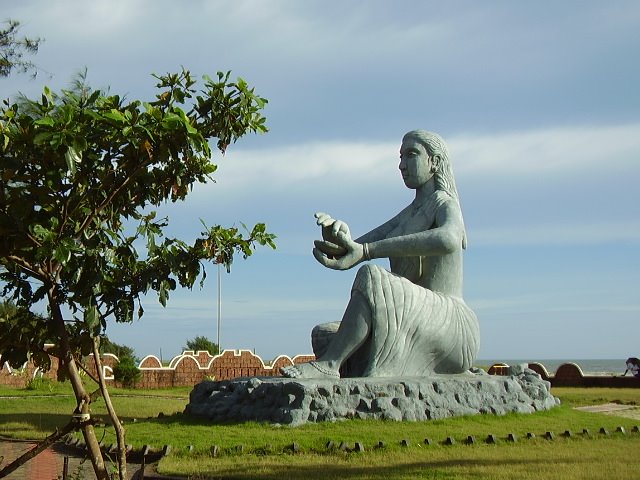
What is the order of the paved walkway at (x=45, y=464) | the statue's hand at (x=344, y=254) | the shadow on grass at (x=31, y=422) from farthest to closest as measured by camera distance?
the statue's hand at (x=344, y=254)
the shadow on grass at (x=31, y=422)
the paved walkway at (x=45, y=464)

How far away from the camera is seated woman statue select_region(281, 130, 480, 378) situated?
9875 millimetres

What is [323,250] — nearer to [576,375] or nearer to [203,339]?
[576,375]

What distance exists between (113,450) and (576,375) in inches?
729

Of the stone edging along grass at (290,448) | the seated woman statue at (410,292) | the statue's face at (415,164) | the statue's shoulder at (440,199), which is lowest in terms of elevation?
the stone edging along grass at (290,448)

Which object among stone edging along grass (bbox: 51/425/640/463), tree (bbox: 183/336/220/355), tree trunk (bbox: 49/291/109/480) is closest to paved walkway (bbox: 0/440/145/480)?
stone edging along grass (bbox: 51/425/640/463)

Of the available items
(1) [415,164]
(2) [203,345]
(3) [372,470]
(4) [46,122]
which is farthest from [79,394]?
(2) [203,345]

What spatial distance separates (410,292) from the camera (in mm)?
10062

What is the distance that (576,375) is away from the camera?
77.6ft

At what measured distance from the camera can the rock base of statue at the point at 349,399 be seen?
9008 millimetres

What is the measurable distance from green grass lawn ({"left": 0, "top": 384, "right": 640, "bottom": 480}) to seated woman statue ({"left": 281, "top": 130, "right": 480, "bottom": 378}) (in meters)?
1.06

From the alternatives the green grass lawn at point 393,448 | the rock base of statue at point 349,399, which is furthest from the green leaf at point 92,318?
the rock base of statue at point 349,399

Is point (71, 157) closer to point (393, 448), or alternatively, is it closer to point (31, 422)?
point (393, 448)

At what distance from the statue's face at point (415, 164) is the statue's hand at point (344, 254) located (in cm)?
164

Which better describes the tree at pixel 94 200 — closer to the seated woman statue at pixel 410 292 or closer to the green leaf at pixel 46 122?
the green leaf at pixel 46 122
